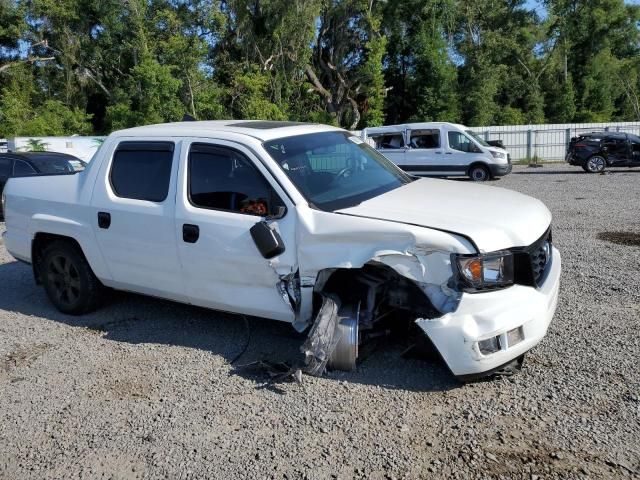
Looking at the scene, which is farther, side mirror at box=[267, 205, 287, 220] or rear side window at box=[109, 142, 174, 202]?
rear side window at box=[109, 142, 174, 202]

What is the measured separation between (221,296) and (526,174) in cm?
1920

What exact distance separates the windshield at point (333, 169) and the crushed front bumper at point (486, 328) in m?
1.13

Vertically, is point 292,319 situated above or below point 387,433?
above

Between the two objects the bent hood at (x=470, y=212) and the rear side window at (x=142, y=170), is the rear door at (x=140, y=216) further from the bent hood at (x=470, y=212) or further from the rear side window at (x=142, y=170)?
the bent hood at (x=470, y=212)

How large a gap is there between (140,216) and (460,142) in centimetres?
1641

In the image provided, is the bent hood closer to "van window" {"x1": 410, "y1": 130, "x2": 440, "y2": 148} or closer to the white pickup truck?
the white pickup truck

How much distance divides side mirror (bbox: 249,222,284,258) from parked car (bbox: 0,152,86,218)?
9.85m

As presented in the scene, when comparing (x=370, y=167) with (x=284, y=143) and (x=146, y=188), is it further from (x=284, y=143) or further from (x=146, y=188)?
(x=146, y=188)

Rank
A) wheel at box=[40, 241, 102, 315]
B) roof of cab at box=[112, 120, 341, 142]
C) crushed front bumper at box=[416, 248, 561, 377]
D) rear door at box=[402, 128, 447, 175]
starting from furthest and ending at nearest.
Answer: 1. rear door at box=[402, 128, 447, 175]
2. wheel at box=[40, 241, 102, 315]
3. roof of cab at box=[112, 120, 341, 142]
4. crushed front bumper at box=[416, 248, 561, 377]

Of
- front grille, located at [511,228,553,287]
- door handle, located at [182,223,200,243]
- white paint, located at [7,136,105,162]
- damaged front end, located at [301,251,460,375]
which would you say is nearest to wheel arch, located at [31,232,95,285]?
door handle, located at [182,223,200,243]

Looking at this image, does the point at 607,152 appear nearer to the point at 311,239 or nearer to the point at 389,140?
the point at 389,140

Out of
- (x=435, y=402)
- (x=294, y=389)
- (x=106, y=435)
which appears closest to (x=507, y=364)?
(x=435, y=402)

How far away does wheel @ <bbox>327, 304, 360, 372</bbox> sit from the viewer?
4125 millimetres

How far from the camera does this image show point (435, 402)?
3.82 metres
